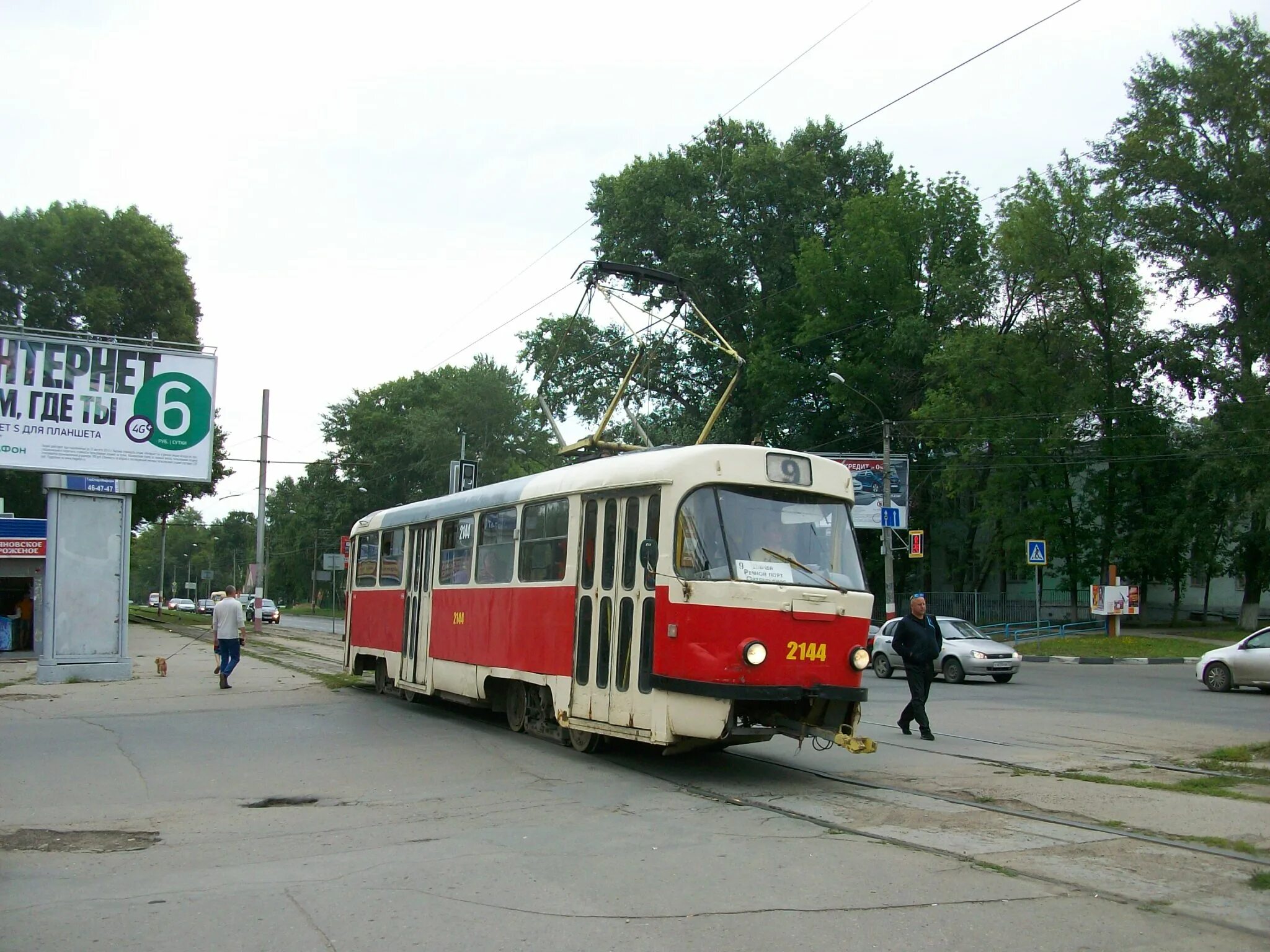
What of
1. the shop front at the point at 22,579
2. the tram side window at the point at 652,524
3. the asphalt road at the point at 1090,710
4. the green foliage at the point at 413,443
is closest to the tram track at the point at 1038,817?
the tram side window at the point at 652,524

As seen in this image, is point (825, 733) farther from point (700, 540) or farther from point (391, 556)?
point (391, 556)

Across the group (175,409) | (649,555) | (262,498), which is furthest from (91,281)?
(649,555)

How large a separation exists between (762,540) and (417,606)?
787 centimetres

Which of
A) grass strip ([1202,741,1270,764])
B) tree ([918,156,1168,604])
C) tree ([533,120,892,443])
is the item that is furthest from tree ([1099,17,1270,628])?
grass strip ([1202,741,1270,764])

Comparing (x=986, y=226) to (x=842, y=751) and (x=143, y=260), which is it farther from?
(x=842, y=751)

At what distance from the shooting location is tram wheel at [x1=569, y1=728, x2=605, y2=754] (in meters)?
11.6

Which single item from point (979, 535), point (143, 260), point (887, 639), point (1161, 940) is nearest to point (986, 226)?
point (979, 535)

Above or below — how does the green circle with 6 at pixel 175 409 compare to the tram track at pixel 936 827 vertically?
above

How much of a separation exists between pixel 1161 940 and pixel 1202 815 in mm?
3823

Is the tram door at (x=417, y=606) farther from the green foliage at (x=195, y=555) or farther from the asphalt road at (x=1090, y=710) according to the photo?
the green foliage at (x=195, y=555)

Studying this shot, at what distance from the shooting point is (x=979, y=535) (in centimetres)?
5506

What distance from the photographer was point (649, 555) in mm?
9977

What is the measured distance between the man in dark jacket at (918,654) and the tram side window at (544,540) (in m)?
4.15

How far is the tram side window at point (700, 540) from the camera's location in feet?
32.4
